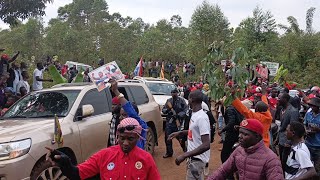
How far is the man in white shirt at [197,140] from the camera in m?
4.78

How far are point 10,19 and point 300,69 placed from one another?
68.3 feet

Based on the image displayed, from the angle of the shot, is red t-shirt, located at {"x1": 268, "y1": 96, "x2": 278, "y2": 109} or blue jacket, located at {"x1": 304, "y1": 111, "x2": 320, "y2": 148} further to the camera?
red t-shirt, located at {"x1": 268, "y1": 96, "x2": 278, "y2": 109}

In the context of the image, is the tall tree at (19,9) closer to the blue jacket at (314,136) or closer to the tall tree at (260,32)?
the blue jacket at (314,136)

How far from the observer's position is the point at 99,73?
17.6ft

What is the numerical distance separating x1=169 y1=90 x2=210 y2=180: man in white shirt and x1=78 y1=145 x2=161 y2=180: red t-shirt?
1582 millimetres

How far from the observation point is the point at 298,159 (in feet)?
14.8

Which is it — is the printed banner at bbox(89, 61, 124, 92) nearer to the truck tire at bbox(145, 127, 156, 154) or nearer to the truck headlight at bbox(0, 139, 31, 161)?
the truck headlight at bbox(0, 139, 31, 161)

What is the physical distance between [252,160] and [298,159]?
3.70 feet

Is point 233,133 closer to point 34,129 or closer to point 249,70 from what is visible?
point 249,70

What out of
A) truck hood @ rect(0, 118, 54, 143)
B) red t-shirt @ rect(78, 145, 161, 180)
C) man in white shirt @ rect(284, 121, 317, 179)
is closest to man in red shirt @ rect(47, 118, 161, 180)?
red t-shirt @ rect(78, 145, 161, 180)

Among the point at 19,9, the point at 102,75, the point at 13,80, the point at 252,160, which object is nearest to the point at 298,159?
the point at 252,160

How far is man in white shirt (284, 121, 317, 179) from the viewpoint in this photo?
4347mm

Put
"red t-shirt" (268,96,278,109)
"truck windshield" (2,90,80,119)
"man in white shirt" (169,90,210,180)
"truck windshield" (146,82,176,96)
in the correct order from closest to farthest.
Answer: "man in white shirt" (169,90,210,180) < "truck windshield" (2,90,80,119) < "red t-shirt" (268,96,278,109) < "truck windshield" (146,82,176,96)

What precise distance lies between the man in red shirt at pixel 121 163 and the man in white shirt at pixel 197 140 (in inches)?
63.1
